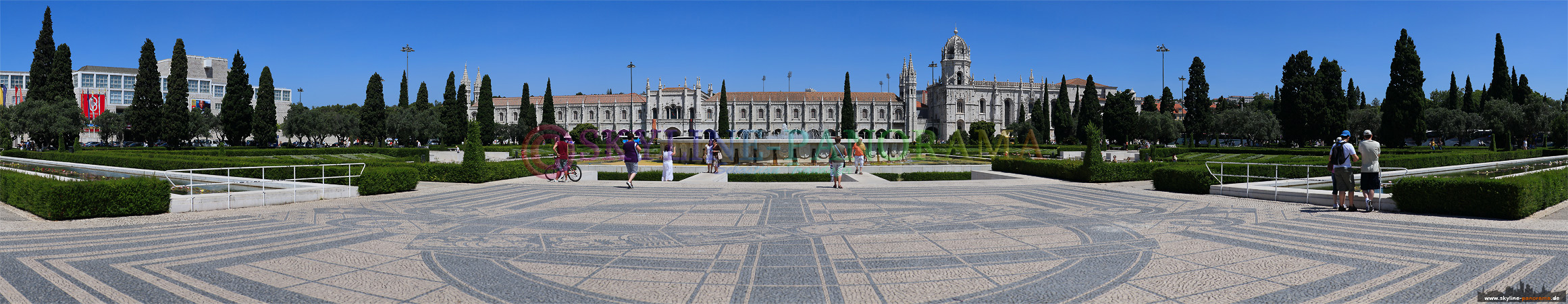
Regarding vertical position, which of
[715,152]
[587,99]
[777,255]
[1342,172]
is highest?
[587,99]

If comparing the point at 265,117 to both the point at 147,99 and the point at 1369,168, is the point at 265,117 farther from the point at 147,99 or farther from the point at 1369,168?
the point at 1369,168

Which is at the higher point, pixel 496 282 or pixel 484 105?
pixel 484 105

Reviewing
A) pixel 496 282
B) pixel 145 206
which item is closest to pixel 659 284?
pixel 496 282

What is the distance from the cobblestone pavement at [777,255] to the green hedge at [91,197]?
7.8 inches

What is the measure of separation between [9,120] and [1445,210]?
5314 cm

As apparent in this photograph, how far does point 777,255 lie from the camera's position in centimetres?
580

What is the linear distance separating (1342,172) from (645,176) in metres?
12.8

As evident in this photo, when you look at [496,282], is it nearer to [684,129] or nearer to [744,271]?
[744,271]

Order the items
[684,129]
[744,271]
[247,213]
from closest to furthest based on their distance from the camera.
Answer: [744,271], [247,213], [684,129]

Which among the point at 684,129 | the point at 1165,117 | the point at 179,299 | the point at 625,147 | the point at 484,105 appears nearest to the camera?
the point at 179,299

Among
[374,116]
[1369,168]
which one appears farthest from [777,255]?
[374,116]

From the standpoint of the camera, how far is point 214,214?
895 cm

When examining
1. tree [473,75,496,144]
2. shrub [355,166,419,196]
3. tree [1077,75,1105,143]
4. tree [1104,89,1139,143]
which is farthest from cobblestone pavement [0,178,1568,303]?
tree [1077,75,1105,143]

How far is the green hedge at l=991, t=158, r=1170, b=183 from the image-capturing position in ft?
53.1
